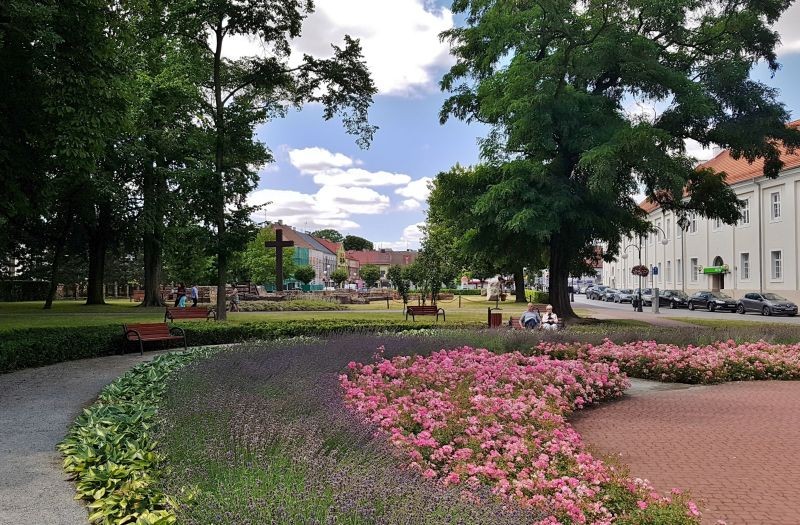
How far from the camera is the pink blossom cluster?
37.9 ft

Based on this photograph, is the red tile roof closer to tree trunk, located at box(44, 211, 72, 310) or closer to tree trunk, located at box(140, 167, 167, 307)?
tree trunk, located at box(140, 167, 167, 307)

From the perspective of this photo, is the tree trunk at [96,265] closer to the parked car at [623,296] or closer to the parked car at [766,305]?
the parked car at [766,305]

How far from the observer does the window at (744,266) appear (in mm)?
46562

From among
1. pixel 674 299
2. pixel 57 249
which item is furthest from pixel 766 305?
pixel 57 249

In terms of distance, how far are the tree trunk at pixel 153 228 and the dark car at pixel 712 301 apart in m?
36.8

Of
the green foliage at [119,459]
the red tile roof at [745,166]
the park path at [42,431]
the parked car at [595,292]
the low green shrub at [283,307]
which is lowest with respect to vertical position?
the park path at [42,431]

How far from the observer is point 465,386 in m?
8.01

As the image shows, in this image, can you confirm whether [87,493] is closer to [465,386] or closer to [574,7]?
[465,386]

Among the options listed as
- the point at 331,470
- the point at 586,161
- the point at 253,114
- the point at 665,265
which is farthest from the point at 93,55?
the point at 665,265

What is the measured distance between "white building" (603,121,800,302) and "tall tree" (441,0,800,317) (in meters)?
11.3

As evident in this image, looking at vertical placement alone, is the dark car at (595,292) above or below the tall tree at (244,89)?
below

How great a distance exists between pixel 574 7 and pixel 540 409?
787 inches

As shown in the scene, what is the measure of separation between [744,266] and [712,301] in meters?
6.86

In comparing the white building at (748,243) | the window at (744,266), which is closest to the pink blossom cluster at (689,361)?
the white building at (748,243)
